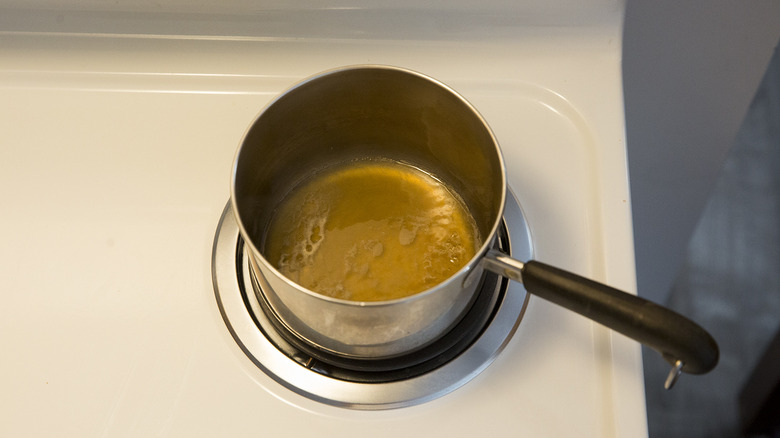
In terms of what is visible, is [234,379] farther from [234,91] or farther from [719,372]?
[719,372]

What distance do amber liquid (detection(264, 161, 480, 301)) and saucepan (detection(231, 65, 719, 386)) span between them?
10 mm

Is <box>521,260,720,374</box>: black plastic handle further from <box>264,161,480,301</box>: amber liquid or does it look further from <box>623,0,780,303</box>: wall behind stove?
<box>623,0,780,303</box>: wall behind stove

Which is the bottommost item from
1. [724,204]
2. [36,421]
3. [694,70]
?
[36,421]

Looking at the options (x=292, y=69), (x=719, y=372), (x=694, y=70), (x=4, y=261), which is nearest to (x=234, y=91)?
(x=292, y=69)

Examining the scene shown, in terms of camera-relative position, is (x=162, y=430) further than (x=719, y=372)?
No

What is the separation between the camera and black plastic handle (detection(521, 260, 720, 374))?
323 millimetres

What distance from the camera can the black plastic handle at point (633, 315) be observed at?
323 mm

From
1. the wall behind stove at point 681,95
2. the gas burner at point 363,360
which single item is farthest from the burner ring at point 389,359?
the wall behind stove at point 681,95

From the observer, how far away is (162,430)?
38 centimetres

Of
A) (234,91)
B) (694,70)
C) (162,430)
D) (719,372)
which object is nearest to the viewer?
(162,430)

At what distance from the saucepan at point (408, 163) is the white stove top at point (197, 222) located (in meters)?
0.04

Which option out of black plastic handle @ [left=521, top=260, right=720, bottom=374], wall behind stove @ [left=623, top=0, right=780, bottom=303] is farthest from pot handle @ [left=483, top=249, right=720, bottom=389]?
wall behind stove @ [left=623, top=0, right=780, bottom=303]

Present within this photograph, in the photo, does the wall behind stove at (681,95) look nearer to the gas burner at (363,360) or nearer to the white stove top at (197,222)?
the white stove top at (197,222)

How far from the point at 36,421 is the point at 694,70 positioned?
594 mm
